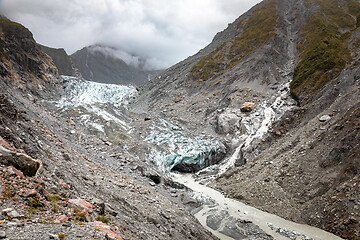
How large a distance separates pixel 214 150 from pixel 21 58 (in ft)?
198

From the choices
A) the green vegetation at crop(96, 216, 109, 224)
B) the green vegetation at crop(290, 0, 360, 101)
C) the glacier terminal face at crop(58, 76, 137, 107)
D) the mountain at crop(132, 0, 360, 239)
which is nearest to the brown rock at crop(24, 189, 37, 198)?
the green vegetation at crop(96, 216, 109, 224)

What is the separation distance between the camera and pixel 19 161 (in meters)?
8.31

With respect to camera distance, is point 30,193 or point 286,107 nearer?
point 30,193

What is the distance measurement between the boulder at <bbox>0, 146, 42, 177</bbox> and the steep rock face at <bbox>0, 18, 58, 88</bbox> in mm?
52555

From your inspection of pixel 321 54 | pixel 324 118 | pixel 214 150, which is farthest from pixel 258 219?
pixel 321 54

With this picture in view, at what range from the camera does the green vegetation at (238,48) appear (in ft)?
279

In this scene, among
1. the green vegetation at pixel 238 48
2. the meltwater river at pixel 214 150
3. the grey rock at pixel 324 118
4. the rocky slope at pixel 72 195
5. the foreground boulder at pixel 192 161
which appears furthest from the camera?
the green vegetation at pixel 238 48

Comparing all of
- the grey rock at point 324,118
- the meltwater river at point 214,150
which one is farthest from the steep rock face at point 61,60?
the grey rock at point 324,118

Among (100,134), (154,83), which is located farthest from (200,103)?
(154,83)

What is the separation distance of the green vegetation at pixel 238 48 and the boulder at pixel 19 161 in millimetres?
77255

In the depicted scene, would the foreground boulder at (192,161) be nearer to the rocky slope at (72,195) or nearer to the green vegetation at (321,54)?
the rocky slope at (72,195)

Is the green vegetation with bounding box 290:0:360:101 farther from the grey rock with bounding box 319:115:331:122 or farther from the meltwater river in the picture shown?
the grey rock with bounding box 319:115:331:122

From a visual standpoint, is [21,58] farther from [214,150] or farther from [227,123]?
[214,150]

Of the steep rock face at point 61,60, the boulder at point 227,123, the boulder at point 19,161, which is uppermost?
the steep rock face at point 61,60
